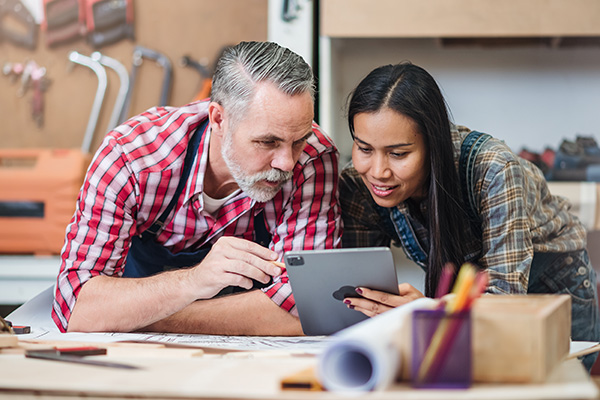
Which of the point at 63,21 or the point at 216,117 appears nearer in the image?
the point at 216,117

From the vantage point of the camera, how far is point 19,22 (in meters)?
2.82

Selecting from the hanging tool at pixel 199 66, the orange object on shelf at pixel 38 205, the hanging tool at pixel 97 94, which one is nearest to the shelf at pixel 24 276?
the orange object on shelf at pixel 38 205

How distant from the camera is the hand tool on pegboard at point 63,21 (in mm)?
2760

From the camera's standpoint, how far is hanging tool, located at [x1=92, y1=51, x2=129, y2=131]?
2736 mm

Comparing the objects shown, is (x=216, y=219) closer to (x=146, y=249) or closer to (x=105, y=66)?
(x=146, y=249)

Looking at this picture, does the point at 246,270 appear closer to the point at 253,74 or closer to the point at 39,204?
the point at 253,74

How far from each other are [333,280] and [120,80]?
1864mm

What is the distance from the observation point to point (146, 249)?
1.61 meters

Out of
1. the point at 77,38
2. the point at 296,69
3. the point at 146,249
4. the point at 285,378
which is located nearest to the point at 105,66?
the point at 77,38

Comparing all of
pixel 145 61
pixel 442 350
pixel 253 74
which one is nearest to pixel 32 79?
pixel 145 61

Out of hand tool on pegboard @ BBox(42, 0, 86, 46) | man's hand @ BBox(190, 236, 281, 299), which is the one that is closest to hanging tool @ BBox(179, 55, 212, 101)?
hand tool on pegboard @ BBox(42, 0, 86, 46)

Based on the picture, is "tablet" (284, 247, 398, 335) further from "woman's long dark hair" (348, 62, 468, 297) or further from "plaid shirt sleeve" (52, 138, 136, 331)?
"plaid shirt sleeve" (52, 138, 136, 331)

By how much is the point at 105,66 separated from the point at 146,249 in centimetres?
138

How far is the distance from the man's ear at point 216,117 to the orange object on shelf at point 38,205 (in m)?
1.12
